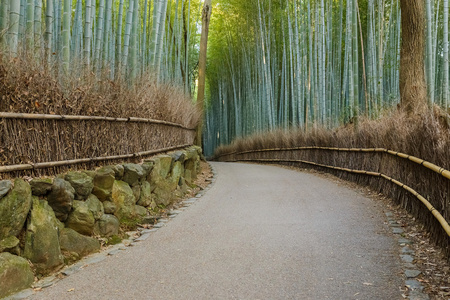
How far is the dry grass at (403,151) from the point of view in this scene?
11.5ft

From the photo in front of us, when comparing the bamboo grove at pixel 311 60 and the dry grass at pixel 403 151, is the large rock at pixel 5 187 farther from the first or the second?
the bamboo grove at pixel 311 60

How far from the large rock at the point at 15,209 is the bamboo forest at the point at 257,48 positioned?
116 centimetres

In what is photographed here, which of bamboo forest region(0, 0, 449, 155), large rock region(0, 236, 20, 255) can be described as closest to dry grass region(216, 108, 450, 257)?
bamboo forest region(0, 0, 449, 155)

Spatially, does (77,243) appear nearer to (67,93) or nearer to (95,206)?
(95,206)

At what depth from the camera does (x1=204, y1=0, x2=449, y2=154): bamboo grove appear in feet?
28.5

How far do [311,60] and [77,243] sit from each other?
8.23 m

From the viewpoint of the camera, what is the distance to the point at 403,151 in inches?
199

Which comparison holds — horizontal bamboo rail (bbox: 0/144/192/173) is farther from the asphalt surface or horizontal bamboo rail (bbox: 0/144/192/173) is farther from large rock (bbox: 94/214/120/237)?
the asphalt surface

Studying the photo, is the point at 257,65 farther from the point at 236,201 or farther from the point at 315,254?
the point at 315,254

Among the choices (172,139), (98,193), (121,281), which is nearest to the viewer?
(121,281)

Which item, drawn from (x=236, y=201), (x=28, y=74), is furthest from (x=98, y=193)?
(x=236, y=201)

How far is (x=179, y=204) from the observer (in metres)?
5.70

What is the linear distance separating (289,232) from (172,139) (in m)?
3.61

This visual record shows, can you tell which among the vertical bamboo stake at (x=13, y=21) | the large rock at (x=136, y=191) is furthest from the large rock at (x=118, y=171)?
the vertical bamboo stake at (x=13, y=21)
